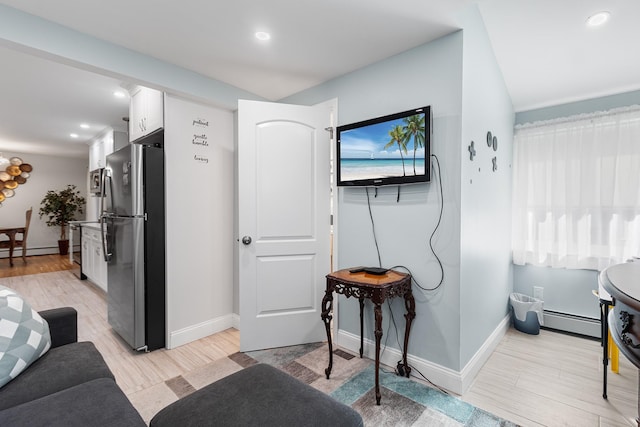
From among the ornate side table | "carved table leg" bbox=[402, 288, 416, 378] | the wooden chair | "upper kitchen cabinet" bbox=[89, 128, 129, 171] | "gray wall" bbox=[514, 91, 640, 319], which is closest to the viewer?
the ornate side table

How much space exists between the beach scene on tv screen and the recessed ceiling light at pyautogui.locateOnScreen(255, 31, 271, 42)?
88 centimetres

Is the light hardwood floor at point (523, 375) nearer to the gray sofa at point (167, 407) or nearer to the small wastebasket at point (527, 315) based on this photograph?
the small wastebasket at point (527, 315)

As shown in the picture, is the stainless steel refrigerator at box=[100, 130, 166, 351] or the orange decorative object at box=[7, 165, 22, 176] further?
the orange decorative object at box=[7, 165, 22, 176]

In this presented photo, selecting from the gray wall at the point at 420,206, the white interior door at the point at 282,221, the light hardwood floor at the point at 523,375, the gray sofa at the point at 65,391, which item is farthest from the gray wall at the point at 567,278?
the gray sofa at the point at 65,391

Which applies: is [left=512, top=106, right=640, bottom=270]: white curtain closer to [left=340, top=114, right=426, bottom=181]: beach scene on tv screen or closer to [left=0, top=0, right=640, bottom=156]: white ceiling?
[left=0, top=0, right=640, bottom=156]: white ceiling

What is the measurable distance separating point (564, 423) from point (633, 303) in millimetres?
1310

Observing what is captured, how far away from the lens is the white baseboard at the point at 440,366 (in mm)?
1971

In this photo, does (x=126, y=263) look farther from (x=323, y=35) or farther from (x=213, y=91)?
(x=323, y=35)

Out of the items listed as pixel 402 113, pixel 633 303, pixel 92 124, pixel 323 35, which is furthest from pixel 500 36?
pixel 92 124

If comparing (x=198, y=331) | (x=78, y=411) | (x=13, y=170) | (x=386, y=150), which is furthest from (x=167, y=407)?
(x=13, y=170)

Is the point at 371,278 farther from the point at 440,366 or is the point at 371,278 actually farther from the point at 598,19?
the point at 598,19

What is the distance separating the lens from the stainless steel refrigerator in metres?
2.46

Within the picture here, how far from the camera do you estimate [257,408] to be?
107 centimetres

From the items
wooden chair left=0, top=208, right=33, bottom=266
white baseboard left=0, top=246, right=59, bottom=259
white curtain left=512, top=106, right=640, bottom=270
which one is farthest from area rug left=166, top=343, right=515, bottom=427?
white baseboard left=0, top=246, right=59, bottom=259
